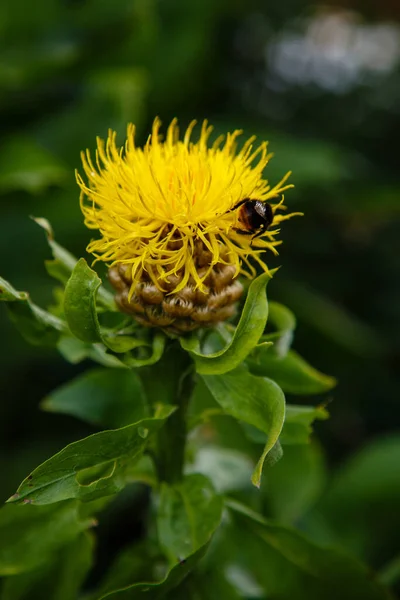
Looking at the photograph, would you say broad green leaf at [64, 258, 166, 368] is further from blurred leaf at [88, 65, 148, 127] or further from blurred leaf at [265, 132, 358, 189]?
blurred leaf at [265, 132, 358, 189]

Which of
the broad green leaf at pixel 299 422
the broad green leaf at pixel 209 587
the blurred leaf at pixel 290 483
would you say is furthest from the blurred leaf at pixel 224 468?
the broad green leaf at pixel 299 422

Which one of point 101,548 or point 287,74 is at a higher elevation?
point 287,74

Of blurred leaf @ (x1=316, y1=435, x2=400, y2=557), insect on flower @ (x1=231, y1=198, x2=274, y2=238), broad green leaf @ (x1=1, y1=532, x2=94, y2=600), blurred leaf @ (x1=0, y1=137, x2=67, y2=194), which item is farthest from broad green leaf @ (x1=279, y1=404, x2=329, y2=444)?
blurred leaf @ (x1=0, y1=137, x2=67, y2=194)

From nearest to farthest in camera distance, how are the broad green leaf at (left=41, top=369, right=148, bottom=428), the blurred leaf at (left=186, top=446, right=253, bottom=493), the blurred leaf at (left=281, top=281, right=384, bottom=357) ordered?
the broad green leaf at (left=41, top=369, right=148, bottom=428) → the blurred leaf at (left=186, top=446, right=253, bottom=493) → the blurred leaf at (left=281, top=281, right=384, bottom=357)

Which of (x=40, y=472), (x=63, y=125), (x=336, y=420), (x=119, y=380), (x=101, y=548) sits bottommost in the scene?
(x=101, y=548)

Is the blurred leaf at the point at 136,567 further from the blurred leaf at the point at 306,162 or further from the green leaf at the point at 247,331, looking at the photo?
the blurred leaf at the point at 306,162

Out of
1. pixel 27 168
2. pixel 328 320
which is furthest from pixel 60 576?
pixel 328 320

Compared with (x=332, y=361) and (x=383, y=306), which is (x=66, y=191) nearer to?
(x=332, y=361)

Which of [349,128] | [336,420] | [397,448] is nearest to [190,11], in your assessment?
[349,128]
